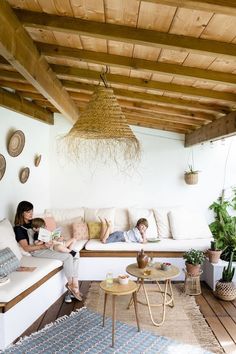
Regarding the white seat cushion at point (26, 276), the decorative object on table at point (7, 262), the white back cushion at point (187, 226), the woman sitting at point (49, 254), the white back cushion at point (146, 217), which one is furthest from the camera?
the white back cushion at point (146, 217)

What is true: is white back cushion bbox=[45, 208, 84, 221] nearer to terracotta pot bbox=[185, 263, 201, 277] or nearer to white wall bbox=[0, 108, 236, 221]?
white wall bbox=[0, 108, 236, 221]

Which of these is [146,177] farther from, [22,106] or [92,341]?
[92,341]

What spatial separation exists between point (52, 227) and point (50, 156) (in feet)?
4.98

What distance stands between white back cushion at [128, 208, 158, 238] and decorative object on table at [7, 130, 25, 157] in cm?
206

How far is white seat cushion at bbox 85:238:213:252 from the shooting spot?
15.0 feet

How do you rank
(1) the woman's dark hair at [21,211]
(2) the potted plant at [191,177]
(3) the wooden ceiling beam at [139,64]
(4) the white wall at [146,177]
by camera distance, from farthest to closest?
(4) the white wall at [146,177]
(2) the potted plant at [191,177]
(1) the woman's dark hair at [21,211]
(3) the wooden ceiling beam at [139,64]

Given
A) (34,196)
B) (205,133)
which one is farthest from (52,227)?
(205,133)

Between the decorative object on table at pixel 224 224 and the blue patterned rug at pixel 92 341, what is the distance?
1.95 meters

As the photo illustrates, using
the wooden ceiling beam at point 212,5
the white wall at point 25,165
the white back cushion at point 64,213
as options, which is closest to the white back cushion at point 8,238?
the white wall at point 25,165

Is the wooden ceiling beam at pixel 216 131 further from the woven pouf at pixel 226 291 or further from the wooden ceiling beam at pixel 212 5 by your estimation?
the wooden ceiling beam at pixel 212 5

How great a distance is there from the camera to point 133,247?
4598 millimetres

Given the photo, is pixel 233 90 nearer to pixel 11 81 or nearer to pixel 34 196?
pixel 11 81

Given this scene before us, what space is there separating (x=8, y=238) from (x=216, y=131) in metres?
2.97

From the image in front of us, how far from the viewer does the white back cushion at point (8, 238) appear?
361 centimetres
